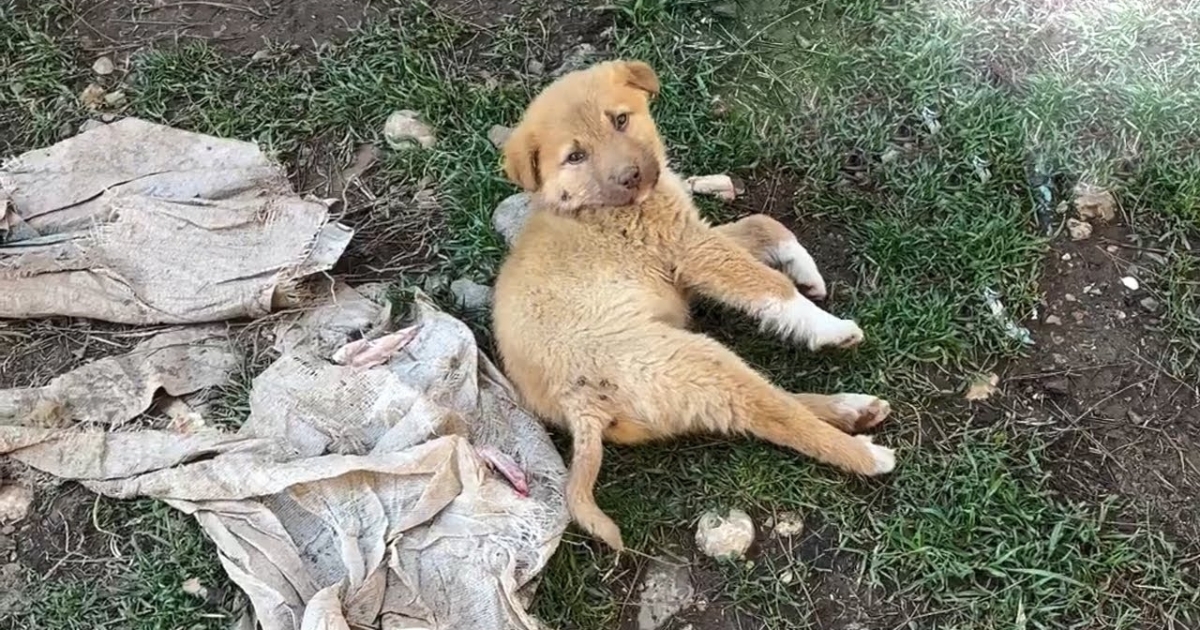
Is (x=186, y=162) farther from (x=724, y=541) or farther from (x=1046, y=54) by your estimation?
(x=1046, y=54)

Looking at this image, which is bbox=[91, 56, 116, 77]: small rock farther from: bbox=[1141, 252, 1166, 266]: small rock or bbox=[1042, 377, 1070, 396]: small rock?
bbox=[1141, 252, 1166, 266]: small rock

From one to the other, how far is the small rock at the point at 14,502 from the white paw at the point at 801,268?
2498 mm

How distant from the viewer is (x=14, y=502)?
3.73m

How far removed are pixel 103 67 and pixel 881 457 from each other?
350 cm

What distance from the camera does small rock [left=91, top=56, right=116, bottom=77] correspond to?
4.94 metres

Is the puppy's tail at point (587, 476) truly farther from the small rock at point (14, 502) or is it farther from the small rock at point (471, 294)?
the small rock at point (14, 502)

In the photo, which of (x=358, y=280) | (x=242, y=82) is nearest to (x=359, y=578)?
(x=358, y=280)

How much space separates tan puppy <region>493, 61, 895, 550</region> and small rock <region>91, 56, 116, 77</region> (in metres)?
2.08

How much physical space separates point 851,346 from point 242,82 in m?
2.66

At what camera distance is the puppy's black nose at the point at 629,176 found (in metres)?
3.73

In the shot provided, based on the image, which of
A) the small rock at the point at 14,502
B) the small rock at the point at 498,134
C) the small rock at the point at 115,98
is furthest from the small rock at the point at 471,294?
the small rock at the point at 115,98

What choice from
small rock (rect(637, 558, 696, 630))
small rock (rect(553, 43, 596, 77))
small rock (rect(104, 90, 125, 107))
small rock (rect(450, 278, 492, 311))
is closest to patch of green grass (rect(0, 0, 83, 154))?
small rock (rect(104, 90, 125, 107))

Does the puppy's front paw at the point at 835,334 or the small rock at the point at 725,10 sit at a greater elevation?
the small rock at the point at 725,10

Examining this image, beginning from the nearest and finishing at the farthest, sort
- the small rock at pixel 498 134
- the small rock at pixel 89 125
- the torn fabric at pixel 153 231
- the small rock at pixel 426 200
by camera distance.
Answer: the torn fabric at pixel 153 231
the small rock at pixel 426 200
the small rock at pixel 498 134
the small rock at pixel 89 125
